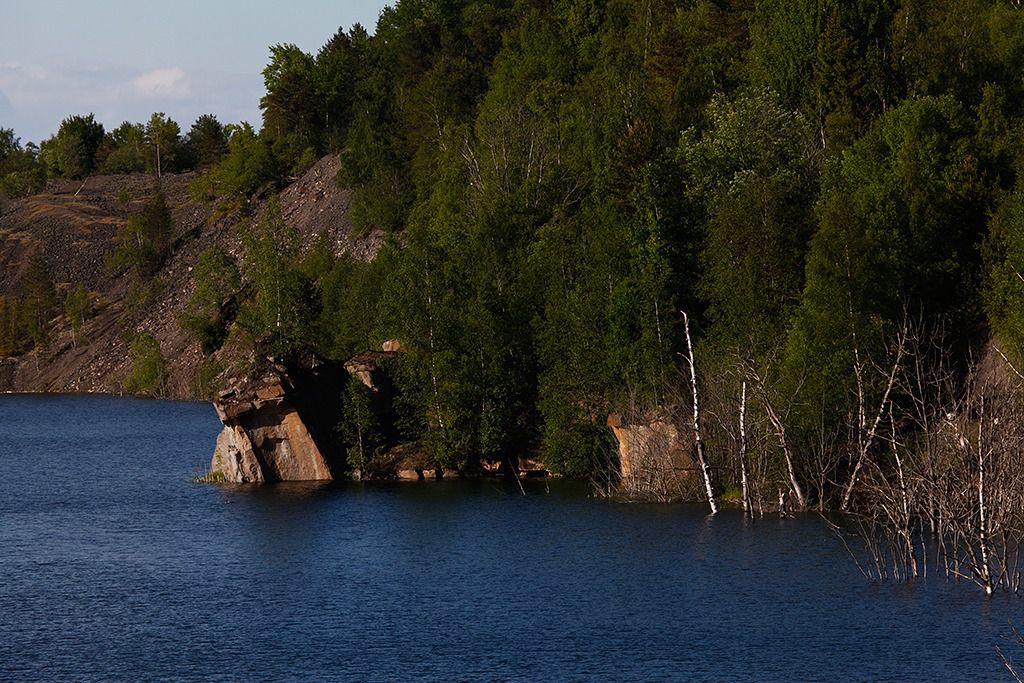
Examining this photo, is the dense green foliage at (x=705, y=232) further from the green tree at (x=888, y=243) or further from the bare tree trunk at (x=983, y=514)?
the bare tree trunk at (x=983, y=514)

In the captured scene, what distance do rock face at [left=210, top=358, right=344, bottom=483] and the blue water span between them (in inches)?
93.1

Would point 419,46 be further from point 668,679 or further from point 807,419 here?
point 668,679

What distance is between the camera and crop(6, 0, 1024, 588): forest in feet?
229

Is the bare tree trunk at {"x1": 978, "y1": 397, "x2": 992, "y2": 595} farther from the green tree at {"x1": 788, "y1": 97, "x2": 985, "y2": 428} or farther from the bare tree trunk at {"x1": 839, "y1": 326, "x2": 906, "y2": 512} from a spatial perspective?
the green tree at {"x1": 788, "y1": 97, "x2": 985, "y2": 428}

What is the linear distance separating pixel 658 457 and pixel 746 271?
38.3 feet

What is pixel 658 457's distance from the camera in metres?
75.7

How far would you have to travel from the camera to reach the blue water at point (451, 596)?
47406mm

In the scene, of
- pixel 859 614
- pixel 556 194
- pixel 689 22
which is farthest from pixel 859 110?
pixel 859 614

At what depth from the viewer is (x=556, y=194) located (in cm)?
10306

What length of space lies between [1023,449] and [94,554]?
1655 inches

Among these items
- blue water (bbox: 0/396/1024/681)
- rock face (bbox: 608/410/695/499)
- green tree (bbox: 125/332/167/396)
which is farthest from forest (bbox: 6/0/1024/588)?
green tree (bbox: 125/332/167/396)

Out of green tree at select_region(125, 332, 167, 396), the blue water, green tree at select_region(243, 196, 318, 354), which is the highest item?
green tree at select_region(243, 196, 318, 354)

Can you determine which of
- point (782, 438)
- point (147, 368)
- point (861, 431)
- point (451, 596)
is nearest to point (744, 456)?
point (782, 438)

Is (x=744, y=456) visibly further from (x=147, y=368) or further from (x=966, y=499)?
(x=147, y=368)
